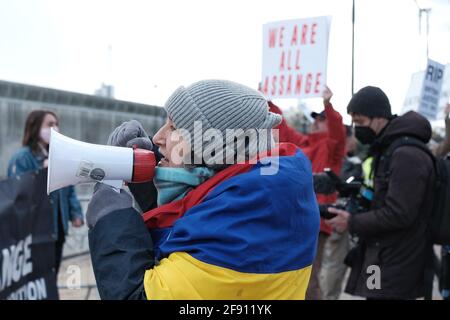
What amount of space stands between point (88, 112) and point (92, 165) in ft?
18.7

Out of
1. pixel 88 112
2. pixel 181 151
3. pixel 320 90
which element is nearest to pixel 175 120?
pixel 181 151

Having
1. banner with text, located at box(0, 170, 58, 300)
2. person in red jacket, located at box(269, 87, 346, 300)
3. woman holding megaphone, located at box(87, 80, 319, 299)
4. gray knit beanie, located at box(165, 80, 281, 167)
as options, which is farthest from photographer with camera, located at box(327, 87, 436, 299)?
banner with text, located at box(0, 170, 58, 300)

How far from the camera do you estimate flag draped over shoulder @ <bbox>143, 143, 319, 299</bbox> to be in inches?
46.4

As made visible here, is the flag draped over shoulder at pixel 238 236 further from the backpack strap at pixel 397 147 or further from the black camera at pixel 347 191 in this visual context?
the black camera at pixel 347 191

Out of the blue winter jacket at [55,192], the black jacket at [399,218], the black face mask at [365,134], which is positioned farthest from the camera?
the blue winter jacket at [55,192]

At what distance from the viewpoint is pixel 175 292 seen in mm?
→ 1160

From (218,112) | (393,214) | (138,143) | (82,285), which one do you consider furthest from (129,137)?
(82,285)

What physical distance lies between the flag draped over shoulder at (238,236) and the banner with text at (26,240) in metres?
1.98

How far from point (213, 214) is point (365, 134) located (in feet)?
7.14

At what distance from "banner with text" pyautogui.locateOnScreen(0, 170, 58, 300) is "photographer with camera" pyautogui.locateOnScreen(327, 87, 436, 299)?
192 centimetres

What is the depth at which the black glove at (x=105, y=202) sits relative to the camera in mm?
1287

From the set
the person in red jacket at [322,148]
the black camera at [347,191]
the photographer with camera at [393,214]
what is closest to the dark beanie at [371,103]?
the photographer with camera at [393,214]

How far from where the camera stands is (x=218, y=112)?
1.26 meters
